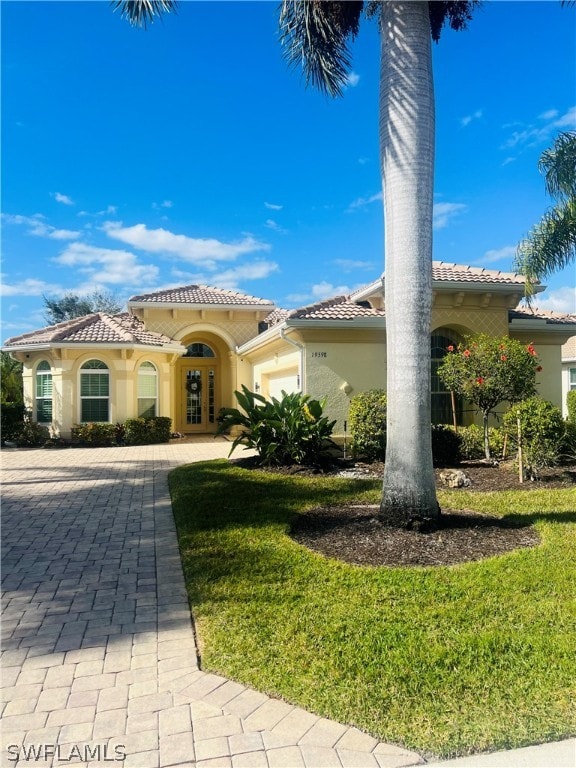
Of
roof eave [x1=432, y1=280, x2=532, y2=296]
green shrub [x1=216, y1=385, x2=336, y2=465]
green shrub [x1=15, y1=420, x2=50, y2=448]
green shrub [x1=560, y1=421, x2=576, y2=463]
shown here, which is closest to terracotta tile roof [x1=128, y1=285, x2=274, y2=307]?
green shrub [x1=15, y1=420, x2=50, y2=448]

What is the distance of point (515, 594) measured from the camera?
4.80 meters

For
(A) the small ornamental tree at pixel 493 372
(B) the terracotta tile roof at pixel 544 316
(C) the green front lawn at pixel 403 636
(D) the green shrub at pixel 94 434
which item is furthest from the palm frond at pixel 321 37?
(D) the green shrub at pixel 94 434

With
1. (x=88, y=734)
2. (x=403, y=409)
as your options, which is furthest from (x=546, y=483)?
(x=88, y=734)

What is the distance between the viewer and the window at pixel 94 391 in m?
19.8

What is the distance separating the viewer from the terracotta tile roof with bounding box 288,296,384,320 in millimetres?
13797

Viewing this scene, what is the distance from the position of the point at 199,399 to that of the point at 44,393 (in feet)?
22.0

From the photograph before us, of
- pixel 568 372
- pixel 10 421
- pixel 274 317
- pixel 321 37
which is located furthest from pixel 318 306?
pixel 568 372

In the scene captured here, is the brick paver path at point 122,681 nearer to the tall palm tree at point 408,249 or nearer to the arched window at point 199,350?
the tall palm tree at point 408,249

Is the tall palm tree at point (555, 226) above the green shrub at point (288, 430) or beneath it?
above

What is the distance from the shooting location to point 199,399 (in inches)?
953

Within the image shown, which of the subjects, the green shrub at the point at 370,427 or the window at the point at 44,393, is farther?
Result: the window at the point at 44,393

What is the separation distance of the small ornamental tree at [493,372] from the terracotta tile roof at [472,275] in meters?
2.82

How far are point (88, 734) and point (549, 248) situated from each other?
1491cm

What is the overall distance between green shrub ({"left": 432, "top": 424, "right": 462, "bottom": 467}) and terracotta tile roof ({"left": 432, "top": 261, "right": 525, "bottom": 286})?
14.3 feet
